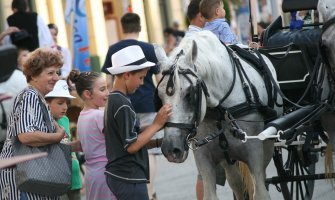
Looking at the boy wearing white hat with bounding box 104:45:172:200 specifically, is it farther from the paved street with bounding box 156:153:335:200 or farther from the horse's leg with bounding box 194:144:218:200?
the paved street with bounding box 156:153:335:200

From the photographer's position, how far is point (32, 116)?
306 inches

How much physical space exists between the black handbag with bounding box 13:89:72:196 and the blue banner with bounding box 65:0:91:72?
8.87m

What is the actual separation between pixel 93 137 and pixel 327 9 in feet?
7.06

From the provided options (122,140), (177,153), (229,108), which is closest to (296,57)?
(229,108)

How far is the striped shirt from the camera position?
7.74 m

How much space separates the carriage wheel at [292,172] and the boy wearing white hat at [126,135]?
243cm

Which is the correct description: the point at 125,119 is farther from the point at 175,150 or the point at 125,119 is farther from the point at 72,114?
the point at 72,114

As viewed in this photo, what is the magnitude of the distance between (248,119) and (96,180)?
1.31 metres

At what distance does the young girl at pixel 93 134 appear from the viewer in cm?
840

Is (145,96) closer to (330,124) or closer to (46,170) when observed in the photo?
(330,124)

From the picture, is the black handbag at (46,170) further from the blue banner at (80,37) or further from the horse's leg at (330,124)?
the blue banner at (80,37)

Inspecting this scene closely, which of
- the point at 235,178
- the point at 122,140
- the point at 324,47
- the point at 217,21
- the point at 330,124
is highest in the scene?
the point at 217,21

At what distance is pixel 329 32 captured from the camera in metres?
8.88

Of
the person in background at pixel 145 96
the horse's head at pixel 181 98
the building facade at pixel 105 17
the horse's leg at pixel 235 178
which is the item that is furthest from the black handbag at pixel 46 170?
the building facade at pixel 105 17
